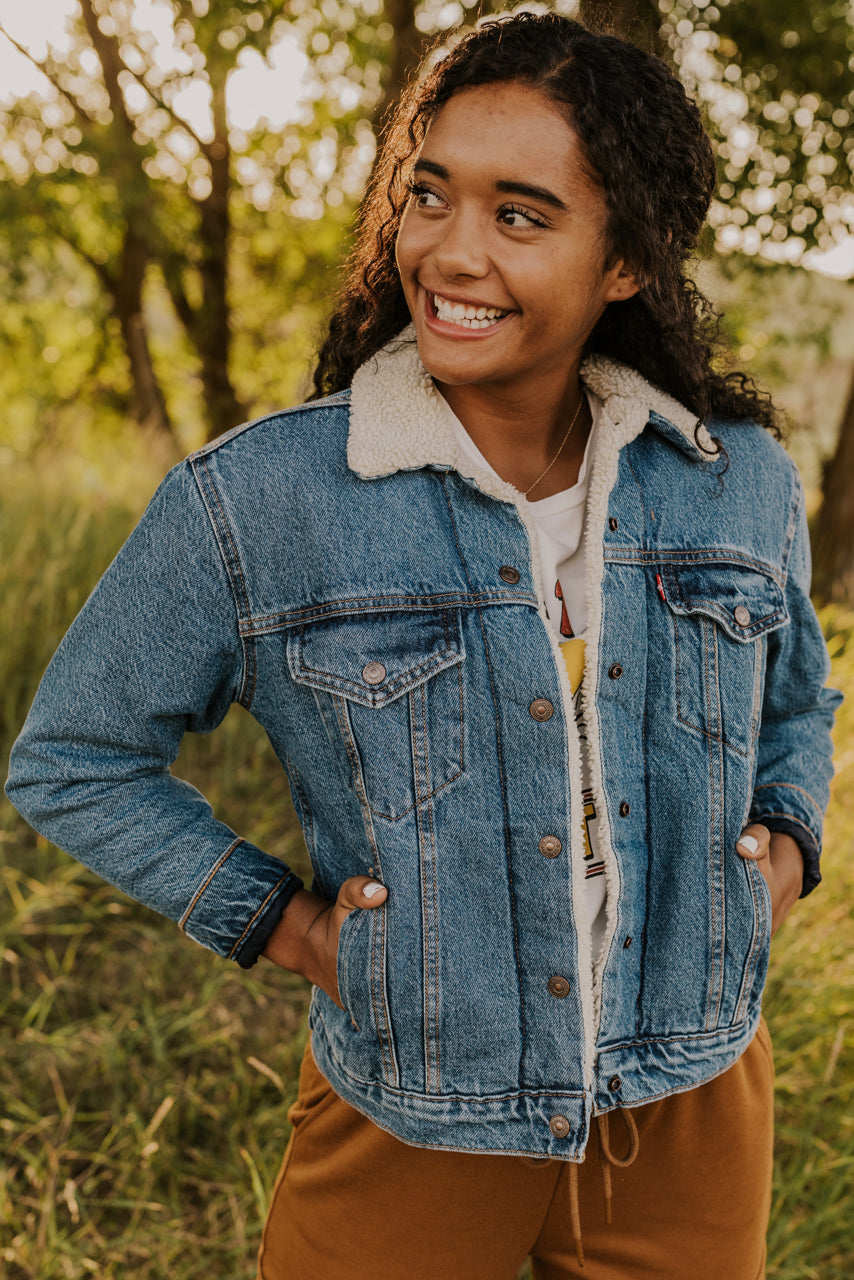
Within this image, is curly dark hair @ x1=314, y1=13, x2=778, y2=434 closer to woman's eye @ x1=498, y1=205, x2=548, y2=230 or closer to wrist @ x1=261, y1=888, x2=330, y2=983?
woman's eye @ x1=498, y1=205, x2=548, y2=230

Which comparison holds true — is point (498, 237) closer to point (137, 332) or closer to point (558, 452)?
point (558, 452)

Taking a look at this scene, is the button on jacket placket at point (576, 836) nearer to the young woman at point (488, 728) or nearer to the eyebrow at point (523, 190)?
the young woman at point (488, 728)

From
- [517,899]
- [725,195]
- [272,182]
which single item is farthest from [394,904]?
[272,182]

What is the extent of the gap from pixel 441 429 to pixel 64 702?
626 millimetres

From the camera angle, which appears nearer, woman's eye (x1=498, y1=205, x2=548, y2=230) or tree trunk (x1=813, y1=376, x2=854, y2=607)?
woman's eye (x1=498, y1=205, x2=548, y2=230)

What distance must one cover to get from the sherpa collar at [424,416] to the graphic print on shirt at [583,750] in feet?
0.72

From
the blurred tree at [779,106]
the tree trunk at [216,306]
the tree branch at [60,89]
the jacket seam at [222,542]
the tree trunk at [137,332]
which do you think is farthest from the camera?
the tree trunk at [137,332]

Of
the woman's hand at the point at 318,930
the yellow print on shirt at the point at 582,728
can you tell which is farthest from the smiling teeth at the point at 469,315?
the woman's hand at the point at 318,930

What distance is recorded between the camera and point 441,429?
1.37 metres

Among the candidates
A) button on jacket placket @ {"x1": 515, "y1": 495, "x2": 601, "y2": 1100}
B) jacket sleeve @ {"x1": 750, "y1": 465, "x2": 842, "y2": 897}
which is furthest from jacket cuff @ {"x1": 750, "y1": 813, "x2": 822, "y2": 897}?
button on jacket placket @ {"x1": 515, "y1": 495, "x2": 601, "y2": 1100}

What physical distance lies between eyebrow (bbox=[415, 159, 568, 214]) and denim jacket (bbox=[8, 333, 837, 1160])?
25 cm

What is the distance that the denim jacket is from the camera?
4.23 feet

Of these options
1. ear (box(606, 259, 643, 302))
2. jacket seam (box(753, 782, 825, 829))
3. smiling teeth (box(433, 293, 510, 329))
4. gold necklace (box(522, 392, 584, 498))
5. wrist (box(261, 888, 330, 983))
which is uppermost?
ear (box(606, 259, 643, 302))

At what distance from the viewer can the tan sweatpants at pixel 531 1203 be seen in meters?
1.34
